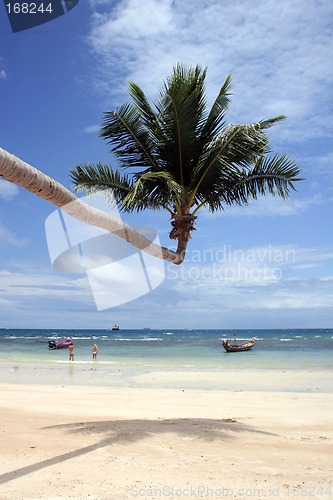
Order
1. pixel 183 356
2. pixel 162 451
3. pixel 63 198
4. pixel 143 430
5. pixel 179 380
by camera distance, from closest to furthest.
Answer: pixel 63 198
pixel 162 451
pixel 143 430
pixel 179 380
pixel 183 356

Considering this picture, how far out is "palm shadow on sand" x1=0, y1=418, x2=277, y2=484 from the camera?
24.3 ft

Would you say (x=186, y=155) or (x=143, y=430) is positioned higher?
(x=186, y=155)

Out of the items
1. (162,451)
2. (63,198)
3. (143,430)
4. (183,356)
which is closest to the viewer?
(63,198)

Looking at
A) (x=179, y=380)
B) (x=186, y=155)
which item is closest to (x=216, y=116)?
(x=186, y=155)

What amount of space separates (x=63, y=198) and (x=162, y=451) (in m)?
4.00

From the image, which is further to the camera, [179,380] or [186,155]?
[179,380]

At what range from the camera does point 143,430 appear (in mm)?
8539

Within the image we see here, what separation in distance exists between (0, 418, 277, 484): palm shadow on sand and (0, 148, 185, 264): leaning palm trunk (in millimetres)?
3037

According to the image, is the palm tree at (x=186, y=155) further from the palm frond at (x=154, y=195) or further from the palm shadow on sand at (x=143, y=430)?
the palm shadow on sand at (x=143, y=430)

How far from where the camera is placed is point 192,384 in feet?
66.3

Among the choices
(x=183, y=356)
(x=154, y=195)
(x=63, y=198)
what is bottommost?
(x=183, y=356)

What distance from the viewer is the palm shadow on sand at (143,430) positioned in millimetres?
7393

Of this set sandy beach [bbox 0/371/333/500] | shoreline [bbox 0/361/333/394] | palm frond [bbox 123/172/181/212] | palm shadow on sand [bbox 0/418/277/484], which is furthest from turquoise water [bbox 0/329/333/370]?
palm frond [bbox 123/172/181/212]

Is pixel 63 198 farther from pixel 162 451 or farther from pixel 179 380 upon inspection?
pixel 179 380
